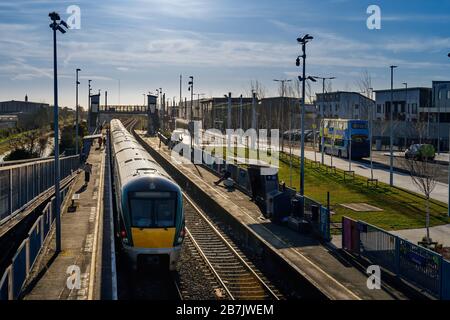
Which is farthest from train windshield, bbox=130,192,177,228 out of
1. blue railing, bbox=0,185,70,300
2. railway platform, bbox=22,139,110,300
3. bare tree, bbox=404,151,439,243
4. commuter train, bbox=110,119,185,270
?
bare tree, bbox=404,151,439,243

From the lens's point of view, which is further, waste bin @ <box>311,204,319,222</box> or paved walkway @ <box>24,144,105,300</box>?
waste bin @ <box>311,204,319,222</box>

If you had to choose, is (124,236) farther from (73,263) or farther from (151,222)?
(73,263)

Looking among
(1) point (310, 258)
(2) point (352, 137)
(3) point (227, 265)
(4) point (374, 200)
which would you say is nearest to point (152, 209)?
(3) point (227, 265)

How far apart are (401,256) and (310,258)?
3153 mm

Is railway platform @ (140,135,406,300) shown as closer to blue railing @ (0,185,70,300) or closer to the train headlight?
the train headlight

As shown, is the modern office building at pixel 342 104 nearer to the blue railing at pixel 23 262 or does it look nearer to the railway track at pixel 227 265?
the railway track at pixel 227 265

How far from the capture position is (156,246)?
655 inches

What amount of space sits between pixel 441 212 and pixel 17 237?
18651 mm

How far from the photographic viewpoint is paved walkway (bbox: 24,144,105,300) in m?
14.0

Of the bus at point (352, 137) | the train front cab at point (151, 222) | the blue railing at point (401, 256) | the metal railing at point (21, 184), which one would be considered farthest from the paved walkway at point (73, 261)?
the bus at point (352, 137)

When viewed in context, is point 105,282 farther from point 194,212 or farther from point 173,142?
point 173,142

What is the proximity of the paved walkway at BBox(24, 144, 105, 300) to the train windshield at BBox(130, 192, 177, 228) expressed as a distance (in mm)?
1785

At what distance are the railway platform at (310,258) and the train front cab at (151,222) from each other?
141 inches
